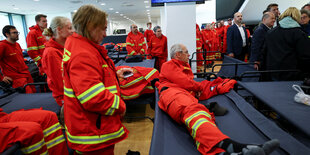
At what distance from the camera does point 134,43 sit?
5438 millimetres

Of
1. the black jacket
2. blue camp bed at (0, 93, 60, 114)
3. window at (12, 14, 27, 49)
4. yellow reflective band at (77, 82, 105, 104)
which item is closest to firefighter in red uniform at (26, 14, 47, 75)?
blue camp bed at (0, 93, 60, 114)

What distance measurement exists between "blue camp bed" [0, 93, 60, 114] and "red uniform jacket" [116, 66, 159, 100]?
0.94m

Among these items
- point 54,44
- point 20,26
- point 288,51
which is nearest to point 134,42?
point 54,44

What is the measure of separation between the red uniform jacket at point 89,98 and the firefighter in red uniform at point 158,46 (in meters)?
3.92

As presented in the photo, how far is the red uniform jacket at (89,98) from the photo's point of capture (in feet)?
3.31

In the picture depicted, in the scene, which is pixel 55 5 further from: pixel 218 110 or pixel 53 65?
pixel 218 110

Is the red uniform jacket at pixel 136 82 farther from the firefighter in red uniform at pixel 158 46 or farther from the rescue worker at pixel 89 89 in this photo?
the firefighter in red uniform at pixel 158 46

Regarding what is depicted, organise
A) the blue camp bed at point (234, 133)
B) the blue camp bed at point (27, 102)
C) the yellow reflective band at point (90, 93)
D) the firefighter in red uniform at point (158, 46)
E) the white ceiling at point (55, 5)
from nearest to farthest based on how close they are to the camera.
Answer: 1. the yellow reflective band at point (90, 93)
2. the blue camp bed at point (234, 133)
3. the blue camp bed at point (27, 102)
4. the firefighter in red uniform at point (158, 46)
5. the white ceiling at point (55, 5)

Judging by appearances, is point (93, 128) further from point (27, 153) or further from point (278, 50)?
point (278, 50)

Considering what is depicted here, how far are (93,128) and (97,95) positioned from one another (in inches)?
10.2

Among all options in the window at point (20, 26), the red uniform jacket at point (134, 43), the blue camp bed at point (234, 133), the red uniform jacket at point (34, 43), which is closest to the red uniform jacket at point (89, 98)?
the blue camp bed at point (234, 133)

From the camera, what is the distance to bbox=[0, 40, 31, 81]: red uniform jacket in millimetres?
3150

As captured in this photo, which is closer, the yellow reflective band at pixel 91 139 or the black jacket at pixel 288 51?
the yellow reflective band at pixel 91 139

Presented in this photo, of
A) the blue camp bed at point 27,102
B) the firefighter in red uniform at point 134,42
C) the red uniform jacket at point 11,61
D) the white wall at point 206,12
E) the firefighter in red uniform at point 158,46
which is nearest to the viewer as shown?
the blue camp bed at point 27,102
